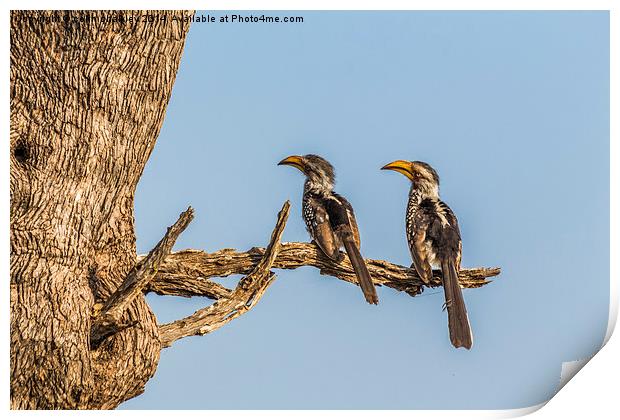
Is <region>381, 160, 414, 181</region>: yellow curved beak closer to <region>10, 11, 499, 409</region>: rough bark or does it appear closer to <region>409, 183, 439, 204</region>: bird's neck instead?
<region>409, 183, 439, 204</region>: bird's neck

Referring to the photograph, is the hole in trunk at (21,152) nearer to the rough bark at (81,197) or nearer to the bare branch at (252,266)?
the rough bark at (81,197)

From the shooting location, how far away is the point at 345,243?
367cm

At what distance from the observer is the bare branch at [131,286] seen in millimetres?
3130

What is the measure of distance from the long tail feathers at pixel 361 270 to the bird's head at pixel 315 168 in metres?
0.30

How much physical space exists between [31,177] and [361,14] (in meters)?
1.61

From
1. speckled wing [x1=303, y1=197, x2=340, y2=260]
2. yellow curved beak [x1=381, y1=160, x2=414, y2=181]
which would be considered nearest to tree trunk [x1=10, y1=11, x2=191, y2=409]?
speckled wing [x1=303, y1=197, x2=340, y2=260]

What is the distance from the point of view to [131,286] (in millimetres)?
3262

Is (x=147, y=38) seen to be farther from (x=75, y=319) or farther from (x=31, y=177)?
(x=75, y=319)

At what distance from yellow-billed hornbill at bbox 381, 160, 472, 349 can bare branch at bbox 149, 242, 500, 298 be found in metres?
0.11

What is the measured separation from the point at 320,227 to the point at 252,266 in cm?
37

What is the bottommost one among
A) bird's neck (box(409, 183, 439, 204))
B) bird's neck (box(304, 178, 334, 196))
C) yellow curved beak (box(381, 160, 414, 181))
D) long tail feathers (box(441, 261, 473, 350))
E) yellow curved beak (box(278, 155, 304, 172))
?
long tail feathers (box(441, 261, 473, 350))

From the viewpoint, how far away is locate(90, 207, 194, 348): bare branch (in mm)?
3130

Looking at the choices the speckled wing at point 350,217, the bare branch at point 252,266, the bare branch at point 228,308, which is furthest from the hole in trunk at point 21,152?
the speckled wing at point 350,217
